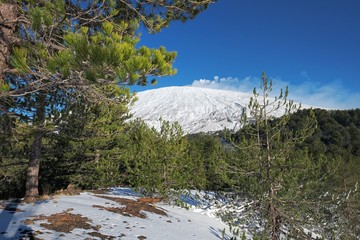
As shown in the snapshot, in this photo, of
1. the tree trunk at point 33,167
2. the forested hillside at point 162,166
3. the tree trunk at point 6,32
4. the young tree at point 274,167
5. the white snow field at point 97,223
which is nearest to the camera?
the tree trunk at point 6,32

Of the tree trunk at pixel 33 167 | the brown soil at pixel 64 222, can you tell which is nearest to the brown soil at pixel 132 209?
the brown soil at pixel 64 222

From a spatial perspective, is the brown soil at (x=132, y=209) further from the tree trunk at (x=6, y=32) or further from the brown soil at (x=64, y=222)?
the tree trunk at (x=6, y=32)

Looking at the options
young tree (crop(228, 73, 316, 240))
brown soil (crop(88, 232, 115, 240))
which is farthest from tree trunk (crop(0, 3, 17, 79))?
young tree (crop(228, 73, 316, 240))

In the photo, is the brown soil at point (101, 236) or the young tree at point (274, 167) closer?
the brown soil at point (101, 236)

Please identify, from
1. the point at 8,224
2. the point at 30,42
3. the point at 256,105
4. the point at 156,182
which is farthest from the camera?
the point at 156,182

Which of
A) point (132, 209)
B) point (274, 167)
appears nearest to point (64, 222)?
point (132, 209)

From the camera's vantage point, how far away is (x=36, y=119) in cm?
831

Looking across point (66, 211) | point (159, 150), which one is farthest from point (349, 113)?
point (66, 211)

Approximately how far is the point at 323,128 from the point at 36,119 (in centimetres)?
6562

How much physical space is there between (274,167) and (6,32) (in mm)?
6613

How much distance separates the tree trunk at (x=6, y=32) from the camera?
4336mm

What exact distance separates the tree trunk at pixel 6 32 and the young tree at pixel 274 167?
17.6 ft

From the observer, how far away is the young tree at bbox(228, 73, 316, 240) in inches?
304

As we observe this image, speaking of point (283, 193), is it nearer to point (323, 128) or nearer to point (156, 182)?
point (156, 182)
